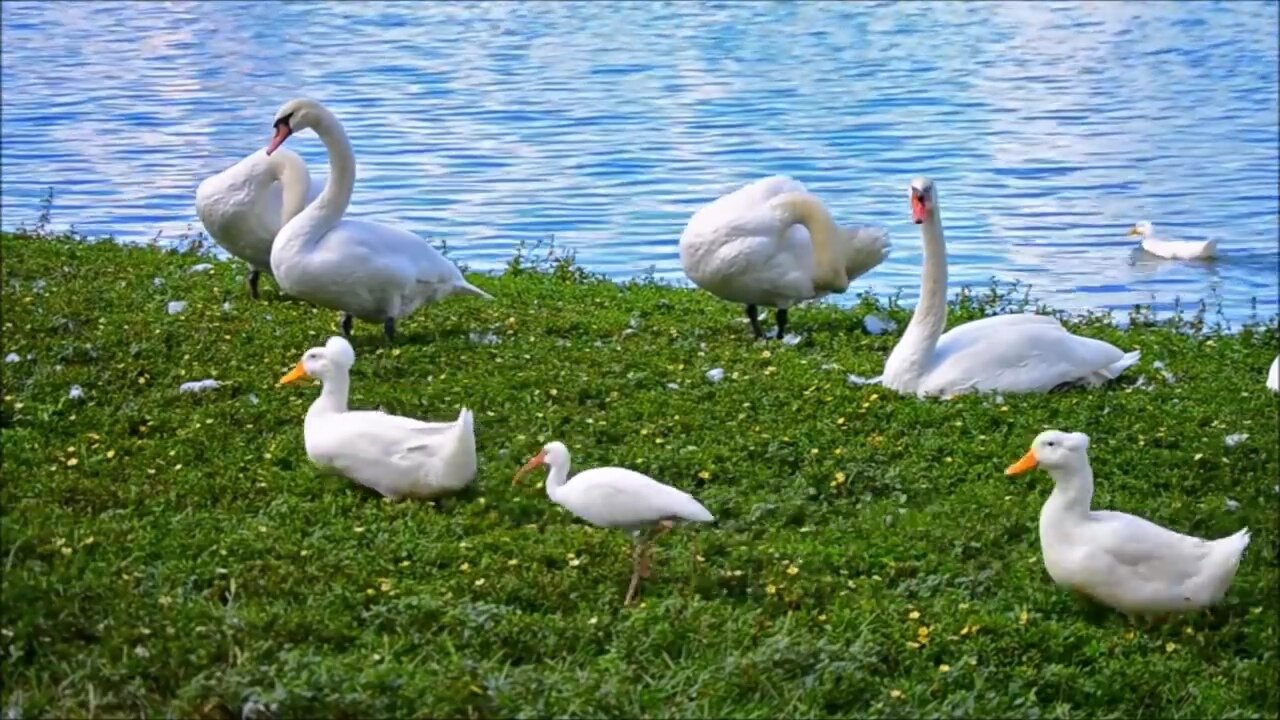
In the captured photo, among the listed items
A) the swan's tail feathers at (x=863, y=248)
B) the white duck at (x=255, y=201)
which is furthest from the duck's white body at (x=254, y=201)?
the swan's tail feathers at (x=863, y=248)

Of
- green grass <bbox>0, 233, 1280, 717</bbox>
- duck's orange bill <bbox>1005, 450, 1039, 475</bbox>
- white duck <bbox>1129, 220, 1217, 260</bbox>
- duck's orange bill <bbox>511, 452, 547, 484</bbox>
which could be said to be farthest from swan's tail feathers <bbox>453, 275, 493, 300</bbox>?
white duck <bbox>1129, 220, 1217, 260</bbox>

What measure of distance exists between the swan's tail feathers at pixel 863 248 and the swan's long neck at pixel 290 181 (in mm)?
3237

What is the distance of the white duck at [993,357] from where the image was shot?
353 inches

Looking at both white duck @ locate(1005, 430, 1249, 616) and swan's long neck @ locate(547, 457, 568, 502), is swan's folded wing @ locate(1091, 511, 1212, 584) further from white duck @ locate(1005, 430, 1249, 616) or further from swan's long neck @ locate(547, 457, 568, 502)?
swan's long neck @ locate(547, 457, 568, 502)

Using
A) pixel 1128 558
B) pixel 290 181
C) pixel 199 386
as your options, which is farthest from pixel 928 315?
pixel 290 181

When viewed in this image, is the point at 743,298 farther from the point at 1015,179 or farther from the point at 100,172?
the point at 100,172

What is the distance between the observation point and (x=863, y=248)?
10.7m

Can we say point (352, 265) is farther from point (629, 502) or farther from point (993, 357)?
point (629, 502)

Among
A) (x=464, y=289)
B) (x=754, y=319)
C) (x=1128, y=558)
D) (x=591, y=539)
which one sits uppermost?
(x=1128, y=558)

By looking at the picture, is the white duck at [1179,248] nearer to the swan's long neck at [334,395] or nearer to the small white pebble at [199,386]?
the small white pebble at [199,386]

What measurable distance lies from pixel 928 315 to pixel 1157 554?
10.4ft

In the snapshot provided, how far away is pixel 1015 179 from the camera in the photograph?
1953 cm

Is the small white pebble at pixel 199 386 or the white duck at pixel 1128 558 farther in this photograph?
the small white pebble at pixel 199 386

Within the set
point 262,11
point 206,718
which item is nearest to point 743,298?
point 206,718
